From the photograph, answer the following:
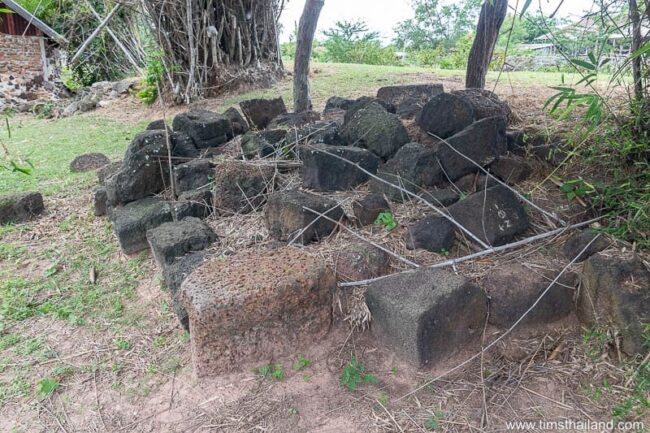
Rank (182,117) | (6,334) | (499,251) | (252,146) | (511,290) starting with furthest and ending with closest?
1. (182,117)
2. (252,146)
3. (6,334)
4. (499,251)
5. (511,290)

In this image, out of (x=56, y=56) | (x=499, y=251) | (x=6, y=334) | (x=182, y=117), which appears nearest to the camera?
(x=499, y=251)

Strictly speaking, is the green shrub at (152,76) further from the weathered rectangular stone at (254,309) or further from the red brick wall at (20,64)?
the red brick wall at (20,64)

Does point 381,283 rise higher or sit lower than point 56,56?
lower

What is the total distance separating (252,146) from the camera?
375cm

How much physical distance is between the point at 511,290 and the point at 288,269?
104 centimetres

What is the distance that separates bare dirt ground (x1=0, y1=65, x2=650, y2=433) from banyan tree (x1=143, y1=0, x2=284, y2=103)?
5.48 meters

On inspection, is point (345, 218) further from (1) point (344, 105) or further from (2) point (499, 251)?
(1) point (344, 105)

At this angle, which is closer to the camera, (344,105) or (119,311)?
(119,311)

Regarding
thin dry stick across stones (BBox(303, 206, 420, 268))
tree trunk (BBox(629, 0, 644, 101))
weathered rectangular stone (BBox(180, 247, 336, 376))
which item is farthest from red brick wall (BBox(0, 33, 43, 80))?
tree trunk (BBox(629, 0, 644, 101))

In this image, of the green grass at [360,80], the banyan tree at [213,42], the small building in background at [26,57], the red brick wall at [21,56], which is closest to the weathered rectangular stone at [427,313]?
the green grass at [360,80]

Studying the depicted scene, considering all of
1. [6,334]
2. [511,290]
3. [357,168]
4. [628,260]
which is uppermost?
[357,168]

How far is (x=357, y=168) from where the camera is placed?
10.3 ft

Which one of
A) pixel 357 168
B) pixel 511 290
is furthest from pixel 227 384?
pixel 357 168

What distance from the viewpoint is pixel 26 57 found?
1270cm
